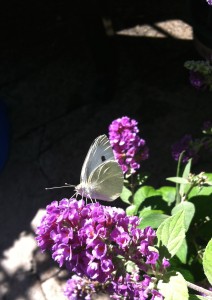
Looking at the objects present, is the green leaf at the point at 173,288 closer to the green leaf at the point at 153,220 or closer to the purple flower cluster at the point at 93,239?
the purple flower cluster at the point at 93,239

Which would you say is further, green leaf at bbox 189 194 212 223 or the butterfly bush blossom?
green leaf at bbox 189 194 212 223

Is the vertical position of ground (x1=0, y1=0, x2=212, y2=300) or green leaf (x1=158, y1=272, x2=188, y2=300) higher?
green leaf (x1=158, y1=272, x2=188, y2=300)

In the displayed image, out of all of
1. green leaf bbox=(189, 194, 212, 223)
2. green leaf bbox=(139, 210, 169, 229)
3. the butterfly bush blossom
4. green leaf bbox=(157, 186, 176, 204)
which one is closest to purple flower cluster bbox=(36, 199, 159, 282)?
the butterfly bush blossom

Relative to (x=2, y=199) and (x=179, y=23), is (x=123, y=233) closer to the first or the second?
(x=2, y=199)

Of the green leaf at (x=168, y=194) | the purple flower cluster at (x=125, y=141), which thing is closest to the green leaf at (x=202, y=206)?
the green leaf at (x=168, y=194)

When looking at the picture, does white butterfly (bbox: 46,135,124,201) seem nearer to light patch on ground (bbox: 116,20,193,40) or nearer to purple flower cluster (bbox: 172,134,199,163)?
purple flower cluster (bbox: 172,134,199,163)

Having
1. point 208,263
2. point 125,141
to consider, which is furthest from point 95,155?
point 208,263
